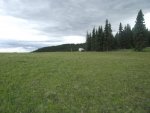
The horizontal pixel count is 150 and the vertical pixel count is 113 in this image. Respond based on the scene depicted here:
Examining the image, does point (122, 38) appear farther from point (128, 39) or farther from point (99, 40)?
point (99, 40)

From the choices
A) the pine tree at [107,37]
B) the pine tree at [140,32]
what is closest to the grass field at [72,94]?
the pine tree at [140,32]

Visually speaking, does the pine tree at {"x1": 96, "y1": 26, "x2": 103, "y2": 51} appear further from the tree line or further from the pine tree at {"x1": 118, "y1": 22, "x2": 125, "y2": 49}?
the pine tree at {"x1": 118, "y1": 22, "x2": 125, "y2": 49}

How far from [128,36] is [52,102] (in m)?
78.6

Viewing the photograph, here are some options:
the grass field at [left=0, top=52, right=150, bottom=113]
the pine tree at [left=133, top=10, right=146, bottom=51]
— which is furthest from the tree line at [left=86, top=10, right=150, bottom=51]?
the grass field at [left=0, top=52, right=150, bottom=113]

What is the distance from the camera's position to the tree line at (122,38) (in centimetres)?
5872

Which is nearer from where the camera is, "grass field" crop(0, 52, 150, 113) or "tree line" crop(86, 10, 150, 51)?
"grass field" crop(0, 52, 150, 113)

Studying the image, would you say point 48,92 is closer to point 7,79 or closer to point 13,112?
point 13,112

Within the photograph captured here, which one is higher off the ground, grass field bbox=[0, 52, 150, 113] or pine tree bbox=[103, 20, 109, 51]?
pine tree bbox=[103, 20, 109, 51]

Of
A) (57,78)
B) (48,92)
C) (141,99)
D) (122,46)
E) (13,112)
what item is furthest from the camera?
(122,46)

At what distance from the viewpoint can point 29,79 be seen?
1258cm

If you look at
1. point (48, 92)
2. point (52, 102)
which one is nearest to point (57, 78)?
point (48, 92)

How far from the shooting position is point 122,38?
82125mm

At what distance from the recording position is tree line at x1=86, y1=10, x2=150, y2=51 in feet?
193

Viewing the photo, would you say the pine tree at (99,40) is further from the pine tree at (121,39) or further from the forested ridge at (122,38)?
the pine tree at (121,39)
